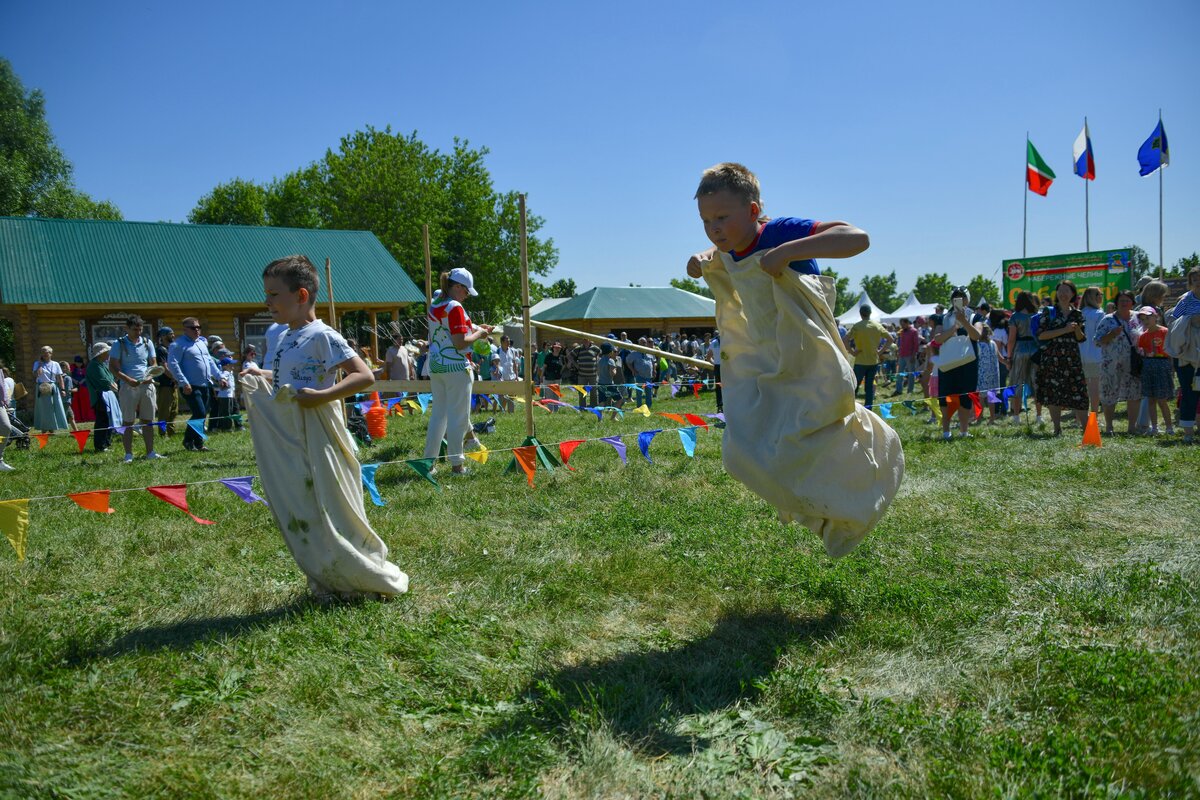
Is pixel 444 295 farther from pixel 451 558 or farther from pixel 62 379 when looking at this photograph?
pixel 62 379

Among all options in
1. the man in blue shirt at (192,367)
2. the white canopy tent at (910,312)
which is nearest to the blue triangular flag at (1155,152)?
the white canopy tent at (910,312)

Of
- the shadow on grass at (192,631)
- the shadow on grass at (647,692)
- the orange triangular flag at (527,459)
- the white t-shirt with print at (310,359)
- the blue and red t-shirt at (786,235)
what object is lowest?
the shadow on grass at (647,692)

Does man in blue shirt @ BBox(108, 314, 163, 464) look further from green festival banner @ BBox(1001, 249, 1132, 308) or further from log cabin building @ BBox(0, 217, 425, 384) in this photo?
green festival banner @ BBox(1001, 249, 1132, 308)

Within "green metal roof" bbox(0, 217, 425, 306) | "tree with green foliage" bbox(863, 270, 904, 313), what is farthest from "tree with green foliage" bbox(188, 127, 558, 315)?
"tree with green foliage" bbox(863, 270, 904, 313)

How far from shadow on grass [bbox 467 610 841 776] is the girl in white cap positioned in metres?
5.09

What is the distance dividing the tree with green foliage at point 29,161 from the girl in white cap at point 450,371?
4116 cm

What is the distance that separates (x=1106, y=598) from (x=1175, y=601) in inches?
11.7

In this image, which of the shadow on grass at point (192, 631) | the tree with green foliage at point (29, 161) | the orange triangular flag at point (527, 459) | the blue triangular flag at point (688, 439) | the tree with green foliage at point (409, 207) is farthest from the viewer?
the tree with green foliage at point (409, 207)

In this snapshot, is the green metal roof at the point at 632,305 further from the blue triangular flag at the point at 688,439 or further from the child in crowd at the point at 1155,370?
the blue triangular flag at the point at 688,439

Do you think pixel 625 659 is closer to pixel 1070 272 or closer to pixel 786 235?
pixel 786 235

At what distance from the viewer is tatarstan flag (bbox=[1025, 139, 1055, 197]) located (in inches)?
1232

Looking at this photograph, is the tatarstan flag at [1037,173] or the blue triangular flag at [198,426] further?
the tatarstan flag at [1037,173]

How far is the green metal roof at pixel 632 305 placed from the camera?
40.6m

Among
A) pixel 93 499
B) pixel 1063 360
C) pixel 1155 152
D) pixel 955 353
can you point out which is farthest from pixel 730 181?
pixel 1155 152
